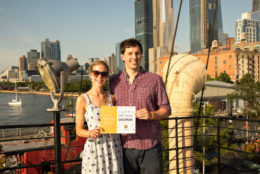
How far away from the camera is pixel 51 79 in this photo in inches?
124

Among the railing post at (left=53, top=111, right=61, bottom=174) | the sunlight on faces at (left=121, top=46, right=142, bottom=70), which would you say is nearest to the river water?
the railing post at (left=53, top=111, right=61, bottom=174)

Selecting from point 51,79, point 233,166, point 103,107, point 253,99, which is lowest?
point 233,166

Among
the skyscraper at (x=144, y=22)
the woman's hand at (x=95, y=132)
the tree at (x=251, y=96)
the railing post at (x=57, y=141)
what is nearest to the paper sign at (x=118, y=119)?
the woman's hand at (x=95, y=132)

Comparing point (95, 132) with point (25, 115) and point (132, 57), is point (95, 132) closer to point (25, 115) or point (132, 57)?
→ point (132, 57)

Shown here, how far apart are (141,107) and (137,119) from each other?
0.14m

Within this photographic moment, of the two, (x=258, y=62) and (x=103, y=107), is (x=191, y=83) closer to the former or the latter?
(x=103, y=107)

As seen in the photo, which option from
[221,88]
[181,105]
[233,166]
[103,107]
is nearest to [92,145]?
[103,107]

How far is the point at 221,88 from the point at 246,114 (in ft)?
22.0

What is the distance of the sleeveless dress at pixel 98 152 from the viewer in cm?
202

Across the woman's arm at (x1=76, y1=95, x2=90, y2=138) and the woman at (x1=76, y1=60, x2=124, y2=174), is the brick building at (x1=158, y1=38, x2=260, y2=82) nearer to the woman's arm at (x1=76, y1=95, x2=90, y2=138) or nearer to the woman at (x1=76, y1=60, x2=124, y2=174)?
the woman at (x1=76, y1=60, x2=124, y2=174)

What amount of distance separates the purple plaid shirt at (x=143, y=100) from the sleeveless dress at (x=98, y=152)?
0.52 feet

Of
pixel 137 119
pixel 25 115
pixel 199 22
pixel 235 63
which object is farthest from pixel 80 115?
pixel 199 22

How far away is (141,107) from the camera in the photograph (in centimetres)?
211

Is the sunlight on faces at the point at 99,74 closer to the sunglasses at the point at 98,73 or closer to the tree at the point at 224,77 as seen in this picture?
the sunglasses at the point at 98,73
